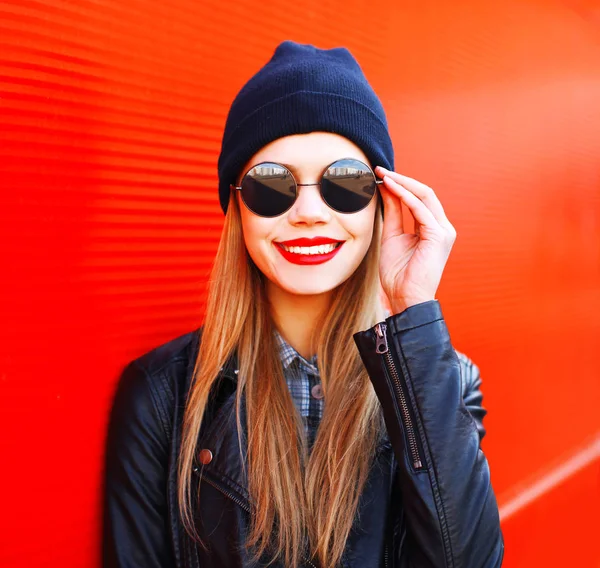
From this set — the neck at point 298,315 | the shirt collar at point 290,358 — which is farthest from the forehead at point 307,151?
the shirt collar at point 290,358

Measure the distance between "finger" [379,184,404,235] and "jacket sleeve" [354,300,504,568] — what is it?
278 millimetres

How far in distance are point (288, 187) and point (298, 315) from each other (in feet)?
1.33

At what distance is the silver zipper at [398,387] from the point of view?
4.18 feet

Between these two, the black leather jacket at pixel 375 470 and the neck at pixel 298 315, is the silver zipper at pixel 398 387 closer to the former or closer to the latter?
the black leather jacket at pixel 375 470

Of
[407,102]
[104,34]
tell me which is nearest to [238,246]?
[104,34]

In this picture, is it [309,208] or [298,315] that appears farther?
[298,315]

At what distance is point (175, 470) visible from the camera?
1.40 meters

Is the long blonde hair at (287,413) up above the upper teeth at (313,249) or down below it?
below

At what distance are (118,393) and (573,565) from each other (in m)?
2.96

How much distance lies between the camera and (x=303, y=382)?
5.14ft

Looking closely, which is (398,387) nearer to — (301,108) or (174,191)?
(301,108)

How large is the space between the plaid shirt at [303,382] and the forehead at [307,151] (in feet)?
1.59

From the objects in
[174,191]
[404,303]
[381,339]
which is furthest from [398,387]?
[174,191]

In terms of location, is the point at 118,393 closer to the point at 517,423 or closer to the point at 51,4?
the point at 51,4
